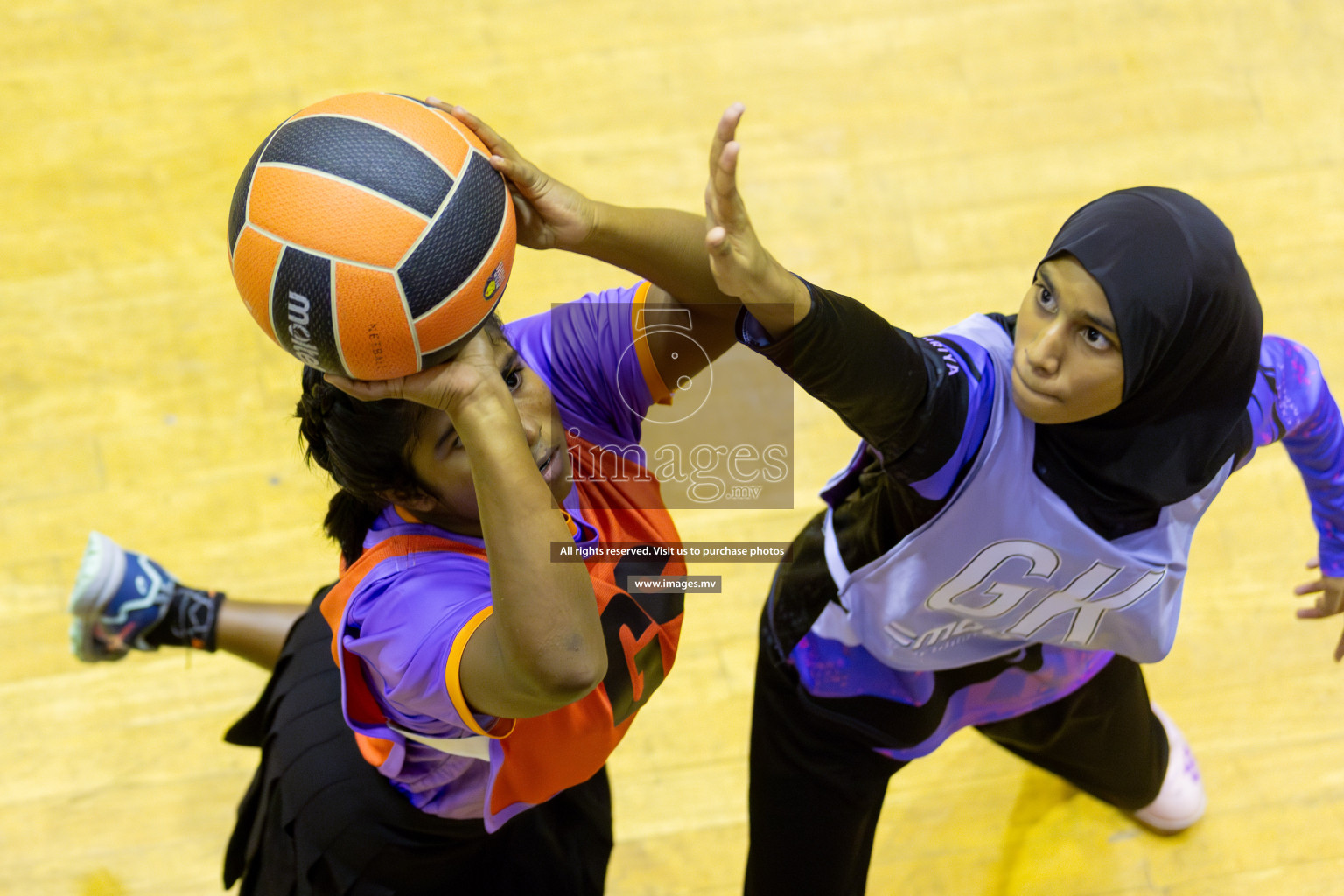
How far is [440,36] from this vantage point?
3.21 metres

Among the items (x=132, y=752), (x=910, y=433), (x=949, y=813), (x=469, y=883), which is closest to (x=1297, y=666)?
(x=949, y=813)

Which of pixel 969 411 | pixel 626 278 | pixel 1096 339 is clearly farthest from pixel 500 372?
pixel 626 278

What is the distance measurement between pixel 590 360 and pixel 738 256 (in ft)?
1.43

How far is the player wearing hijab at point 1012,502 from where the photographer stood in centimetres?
125

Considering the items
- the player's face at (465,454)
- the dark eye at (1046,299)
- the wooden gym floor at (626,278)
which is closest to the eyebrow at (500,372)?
the player's face at (465,454)

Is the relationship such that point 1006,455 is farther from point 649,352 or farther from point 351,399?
point 351,399

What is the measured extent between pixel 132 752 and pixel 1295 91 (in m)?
3.36

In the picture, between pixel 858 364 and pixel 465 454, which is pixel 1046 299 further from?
pixel 465 454

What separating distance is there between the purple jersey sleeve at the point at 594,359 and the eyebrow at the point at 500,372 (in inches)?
5.3

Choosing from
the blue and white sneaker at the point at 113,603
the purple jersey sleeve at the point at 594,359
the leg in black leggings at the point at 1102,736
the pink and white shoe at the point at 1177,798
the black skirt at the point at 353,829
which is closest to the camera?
the purple jersey sleeve at the point at 594,359

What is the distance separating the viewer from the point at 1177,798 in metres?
2.15

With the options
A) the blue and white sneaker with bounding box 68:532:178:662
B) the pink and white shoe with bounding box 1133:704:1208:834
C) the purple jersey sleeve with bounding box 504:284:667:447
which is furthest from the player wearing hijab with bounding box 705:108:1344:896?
the blue and white sneaker with bounding box 68:532:178:662

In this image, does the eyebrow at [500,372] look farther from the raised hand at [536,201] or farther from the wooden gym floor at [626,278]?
the wooden gym floor at [626,278]

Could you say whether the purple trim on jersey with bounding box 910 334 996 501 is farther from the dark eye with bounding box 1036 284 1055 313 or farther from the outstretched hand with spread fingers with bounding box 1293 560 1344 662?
the outstretched hand with spread fingers with bounding box 1293 560 1344 662
